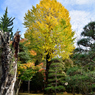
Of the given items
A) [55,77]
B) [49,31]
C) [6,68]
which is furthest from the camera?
[55,77]

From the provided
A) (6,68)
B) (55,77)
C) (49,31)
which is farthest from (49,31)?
(6,68)

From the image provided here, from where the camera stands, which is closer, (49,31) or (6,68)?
(6,68)

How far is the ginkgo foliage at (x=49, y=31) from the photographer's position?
764 centimetres

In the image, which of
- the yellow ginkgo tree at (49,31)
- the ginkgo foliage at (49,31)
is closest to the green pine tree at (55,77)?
the yellow ginkgo tree at (49,31)

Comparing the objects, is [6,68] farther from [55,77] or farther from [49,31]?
[55,77]

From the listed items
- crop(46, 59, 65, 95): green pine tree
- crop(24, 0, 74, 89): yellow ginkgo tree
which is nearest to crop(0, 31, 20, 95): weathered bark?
crop(24, 0, 74, 89): yellow ginkgo tree

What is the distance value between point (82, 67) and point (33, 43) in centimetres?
435

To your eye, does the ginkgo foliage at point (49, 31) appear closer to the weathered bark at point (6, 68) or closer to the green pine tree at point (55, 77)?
the green pine tree at point (55, 77)

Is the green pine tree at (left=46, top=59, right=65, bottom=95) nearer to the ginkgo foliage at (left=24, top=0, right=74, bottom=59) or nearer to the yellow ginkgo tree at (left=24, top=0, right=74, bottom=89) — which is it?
the yellow ginkgo tree at (left=24, top=0, right=74, bottom=89)

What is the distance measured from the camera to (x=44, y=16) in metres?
8.91

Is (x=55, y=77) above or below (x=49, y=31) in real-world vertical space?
below

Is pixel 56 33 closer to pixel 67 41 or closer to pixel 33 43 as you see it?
pixel 67 41

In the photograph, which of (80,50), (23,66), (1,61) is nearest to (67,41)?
(80,50)

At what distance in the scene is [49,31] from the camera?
8.45m
